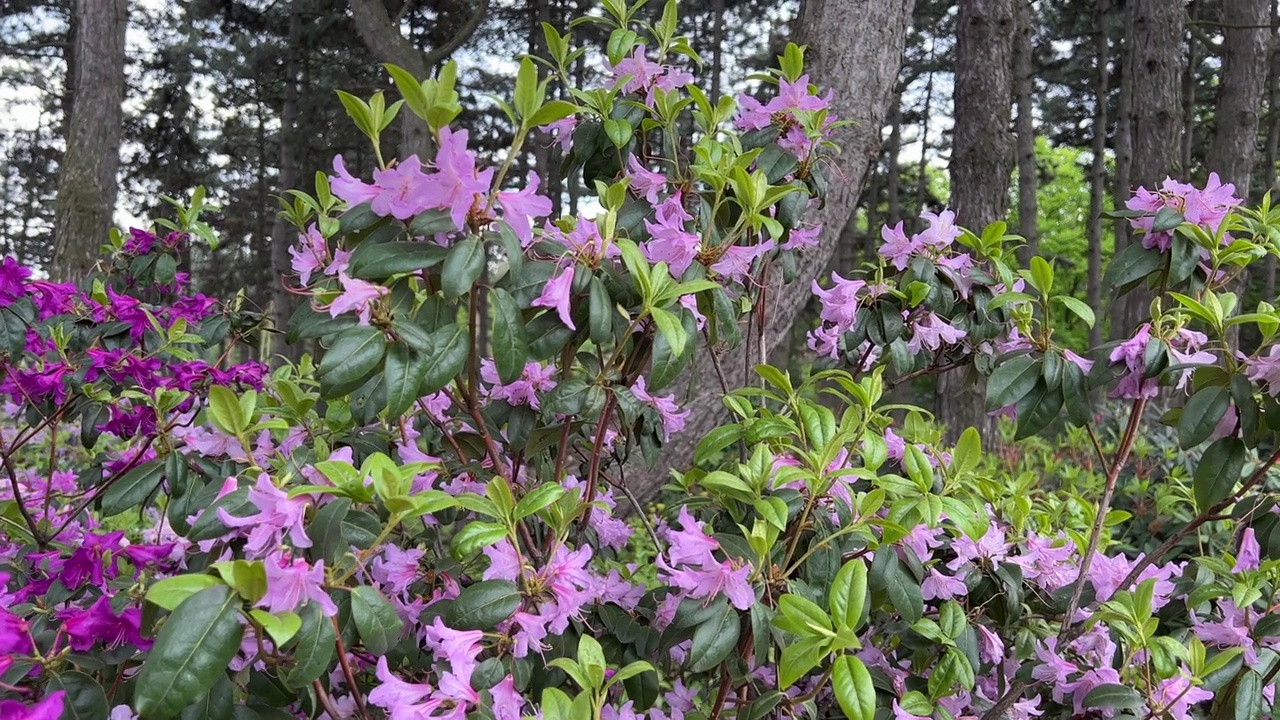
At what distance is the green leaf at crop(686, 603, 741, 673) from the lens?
3.43 ft

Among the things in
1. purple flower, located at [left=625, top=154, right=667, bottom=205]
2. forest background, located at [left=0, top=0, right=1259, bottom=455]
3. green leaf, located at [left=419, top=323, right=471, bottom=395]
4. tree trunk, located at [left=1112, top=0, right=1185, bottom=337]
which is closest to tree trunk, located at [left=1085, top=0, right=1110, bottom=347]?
forest background, located at [left=0, top=0, right=1259, bottom=455]

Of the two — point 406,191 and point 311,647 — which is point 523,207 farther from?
point 311,647

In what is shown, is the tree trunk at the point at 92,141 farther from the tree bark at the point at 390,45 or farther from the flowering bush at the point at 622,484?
the flowering bush at the point at 622,484

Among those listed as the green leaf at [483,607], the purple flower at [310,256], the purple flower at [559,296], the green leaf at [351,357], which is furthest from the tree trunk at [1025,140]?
the green leaf at [351,357]

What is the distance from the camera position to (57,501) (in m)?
2.81

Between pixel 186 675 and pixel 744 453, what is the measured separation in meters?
1.12

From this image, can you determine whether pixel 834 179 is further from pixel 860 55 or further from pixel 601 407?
pixel 601 407

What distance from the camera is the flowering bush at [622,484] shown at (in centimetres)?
92

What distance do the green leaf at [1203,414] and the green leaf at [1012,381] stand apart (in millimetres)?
221

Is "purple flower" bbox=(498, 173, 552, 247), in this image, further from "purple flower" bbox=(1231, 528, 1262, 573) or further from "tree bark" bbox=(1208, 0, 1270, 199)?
"tree bark" bbox=(1208, 0, 1270, 199)

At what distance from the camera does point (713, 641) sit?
1.06m

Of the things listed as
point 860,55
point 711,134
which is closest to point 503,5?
point 860,55

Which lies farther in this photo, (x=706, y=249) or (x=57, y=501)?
(x=57, y=501)

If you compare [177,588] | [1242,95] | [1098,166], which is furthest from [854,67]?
[1098,166]
